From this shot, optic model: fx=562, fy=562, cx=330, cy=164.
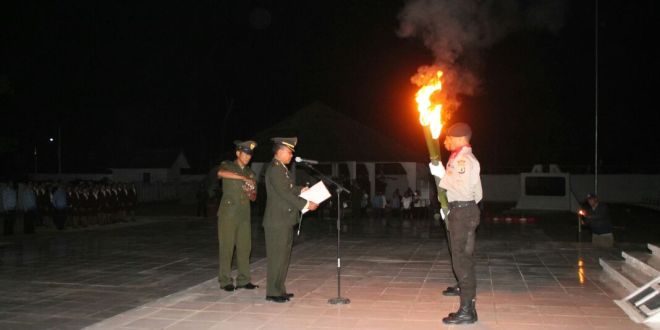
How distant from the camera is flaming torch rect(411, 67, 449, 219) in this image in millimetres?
6145

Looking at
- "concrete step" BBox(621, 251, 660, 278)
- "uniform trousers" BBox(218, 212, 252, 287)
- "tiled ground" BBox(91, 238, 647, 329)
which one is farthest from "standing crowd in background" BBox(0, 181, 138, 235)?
"concrete step" BBox(621, 251, 660, 278)

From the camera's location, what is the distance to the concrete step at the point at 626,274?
762 centimetres

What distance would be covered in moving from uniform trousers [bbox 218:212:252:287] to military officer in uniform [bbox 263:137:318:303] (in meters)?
0.86

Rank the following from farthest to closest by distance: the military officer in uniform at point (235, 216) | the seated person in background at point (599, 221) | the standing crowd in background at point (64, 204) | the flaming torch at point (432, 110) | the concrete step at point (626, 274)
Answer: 1. the standing crowd in background at point (64, 204)
2. the seated person in background at point (599, 221)
3. the military officer in uniform at point (235, 216)
4. the concrete step at point (626, 274)
5. the flaming torch at point (432, 110)

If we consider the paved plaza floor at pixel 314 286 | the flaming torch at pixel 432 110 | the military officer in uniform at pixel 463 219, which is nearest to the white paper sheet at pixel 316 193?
the paved plaza floor at pixel 314 286

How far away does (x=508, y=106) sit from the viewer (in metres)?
37.2

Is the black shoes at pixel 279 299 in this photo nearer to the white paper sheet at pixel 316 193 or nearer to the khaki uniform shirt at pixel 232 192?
the white paper sheet at pixel 316 193

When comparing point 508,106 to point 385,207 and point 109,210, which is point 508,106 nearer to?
point 385,207

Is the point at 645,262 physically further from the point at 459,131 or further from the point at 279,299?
the point at 279,299

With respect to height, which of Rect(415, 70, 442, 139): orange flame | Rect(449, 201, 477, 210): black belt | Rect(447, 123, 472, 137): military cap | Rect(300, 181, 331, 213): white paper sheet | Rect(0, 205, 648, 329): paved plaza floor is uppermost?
Rect(415, 70, 442, 139): orange flame

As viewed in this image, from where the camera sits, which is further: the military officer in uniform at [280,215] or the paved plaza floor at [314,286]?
the military officer in uniform at [280,215]

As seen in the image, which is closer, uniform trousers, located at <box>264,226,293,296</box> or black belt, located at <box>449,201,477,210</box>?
black belt, located at <box>449,201,477,210</box>

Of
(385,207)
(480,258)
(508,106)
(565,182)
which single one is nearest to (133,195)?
(385,207)

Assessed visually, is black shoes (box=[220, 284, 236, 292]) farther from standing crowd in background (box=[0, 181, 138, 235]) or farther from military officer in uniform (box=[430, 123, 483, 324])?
standing crowd in background (box=[0, 181, 138, 235])
